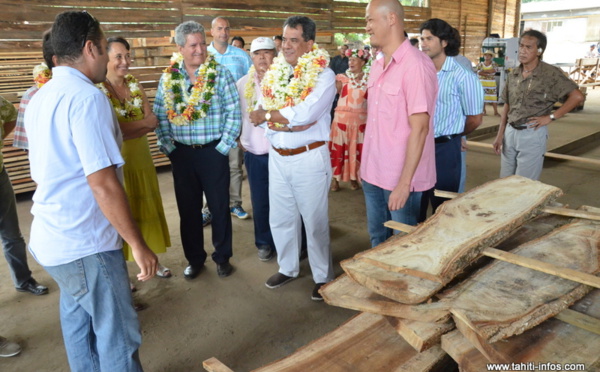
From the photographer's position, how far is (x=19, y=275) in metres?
3.37

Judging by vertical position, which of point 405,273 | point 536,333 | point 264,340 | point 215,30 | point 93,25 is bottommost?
point 264,340

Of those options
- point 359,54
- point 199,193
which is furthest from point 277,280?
point 359,54

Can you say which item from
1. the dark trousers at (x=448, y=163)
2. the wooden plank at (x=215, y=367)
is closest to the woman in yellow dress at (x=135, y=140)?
the wooden plank at (x=215, y=367)

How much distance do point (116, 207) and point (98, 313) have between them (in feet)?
1.65

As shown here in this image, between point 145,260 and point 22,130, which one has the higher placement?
point 22,130

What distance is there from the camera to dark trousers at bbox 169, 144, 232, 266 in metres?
3.35

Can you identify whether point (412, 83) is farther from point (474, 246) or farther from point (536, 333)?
point (536, 333)

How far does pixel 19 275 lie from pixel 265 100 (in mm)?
2223

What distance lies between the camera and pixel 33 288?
3.40 m

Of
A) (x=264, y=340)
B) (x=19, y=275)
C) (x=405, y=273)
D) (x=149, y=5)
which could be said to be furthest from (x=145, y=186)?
(x=149, y=5)

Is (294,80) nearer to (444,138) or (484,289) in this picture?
(444,138)

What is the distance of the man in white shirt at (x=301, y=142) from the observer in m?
2.97

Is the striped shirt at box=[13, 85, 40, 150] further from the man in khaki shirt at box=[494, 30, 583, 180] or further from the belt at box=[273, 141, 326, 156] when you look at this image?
the man in khaki shirt at box=[494, 30, 583, 180]

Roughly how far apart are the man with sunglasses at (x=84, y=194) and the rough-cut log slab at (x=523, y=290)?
1.27 metres
